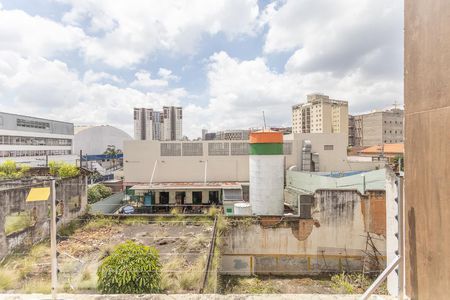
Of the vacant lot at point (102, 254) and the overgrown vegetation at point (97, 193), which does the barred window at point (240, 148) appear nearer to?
the vacant lot at point (102, 254)

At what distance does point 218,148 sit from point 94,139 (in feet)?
173

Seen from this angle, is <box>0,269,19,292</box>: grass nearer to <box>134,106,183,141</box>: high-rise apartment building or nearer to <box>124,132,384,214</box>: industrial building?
<box>124,132,384,214</box>: industrial building

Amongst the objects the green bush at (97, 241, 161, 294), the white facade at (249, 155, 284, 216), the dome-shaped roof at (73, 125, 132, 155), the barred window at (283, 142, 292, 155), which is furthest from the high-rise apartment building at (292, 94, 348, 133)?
the green bush at (97, 241, 161, 294)

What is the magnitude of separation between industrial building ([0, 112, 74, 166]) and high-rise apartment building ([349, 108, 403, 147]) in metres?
61.9

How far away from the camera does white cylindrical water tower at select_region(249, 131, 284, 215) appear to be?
15.1 meters

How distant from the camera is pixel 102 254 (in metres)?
7.96

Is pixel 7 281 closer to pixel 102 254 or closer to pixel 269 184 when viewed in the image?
pixel 102 254

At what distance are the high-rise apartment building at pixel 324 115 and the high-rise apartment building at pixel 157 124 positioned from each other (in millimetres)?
32127

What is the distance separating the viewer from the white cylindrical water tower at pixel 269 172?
15.1m

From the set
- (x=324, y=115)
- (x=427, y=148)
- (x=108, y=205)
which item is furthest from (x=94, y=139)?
(x=427, y=148)

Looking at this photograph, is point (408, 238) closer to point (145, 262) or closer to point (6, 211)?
point (145, 262)

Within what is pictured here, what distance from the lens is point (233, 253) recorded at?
40.1ft

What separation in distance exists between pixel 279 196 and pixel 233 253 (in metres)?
4.57

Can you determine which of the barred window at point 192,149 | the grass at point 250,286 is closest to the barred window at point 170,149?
the barred window at point 192,149
